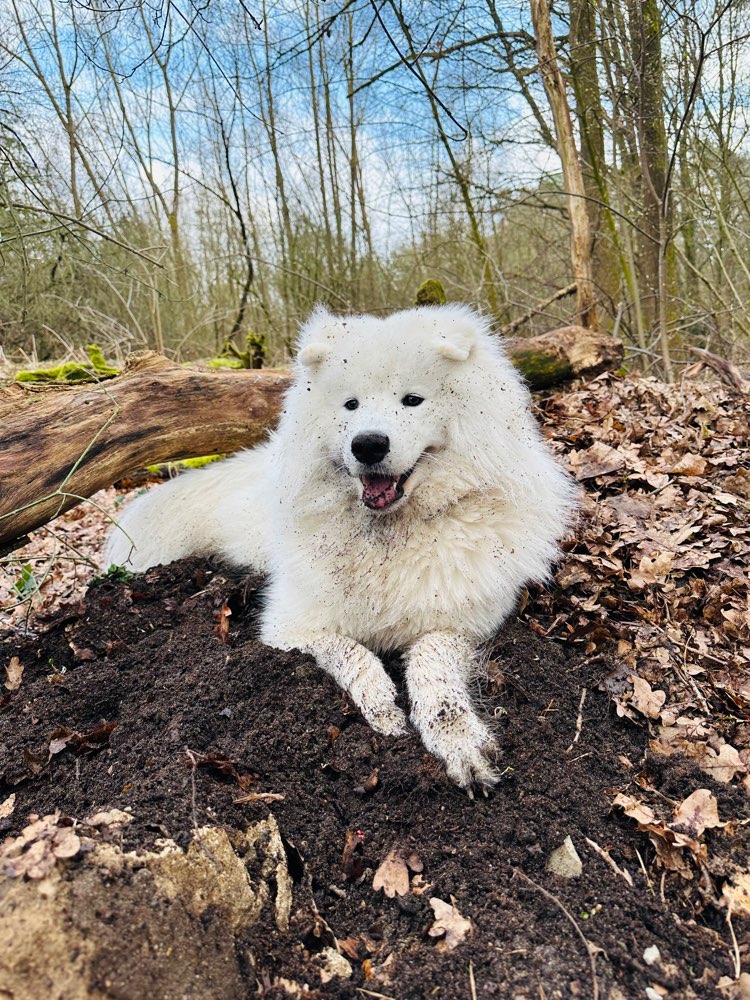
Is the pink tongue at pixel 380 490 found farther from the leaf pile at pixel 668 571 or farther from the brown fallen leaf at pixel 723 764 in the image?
the brown fallen leaf at pixel 723 764

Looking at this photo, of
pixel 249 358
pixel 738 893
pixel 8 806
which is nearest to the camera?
A: pixel 738 893

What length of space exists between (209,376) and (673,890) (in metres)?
3.99

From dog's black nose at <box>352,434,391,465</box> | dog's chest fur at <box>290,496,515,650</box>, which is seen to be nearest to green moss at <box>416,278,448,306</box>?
dog's chest fur at <box>290,496,515,650</box>

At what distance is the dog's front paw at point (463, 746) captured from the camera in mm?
2428

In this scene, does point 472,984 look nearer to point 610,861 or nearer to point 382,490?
point 610,861

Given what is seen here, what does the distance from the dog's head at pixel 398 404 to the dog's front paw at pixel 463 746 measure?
0.94 m

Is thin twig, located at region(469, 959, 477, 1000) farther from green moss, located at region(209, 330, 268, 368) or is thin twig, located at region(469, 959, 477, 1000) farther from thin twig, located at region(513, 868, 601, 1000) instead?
green moss, located at region(209, 330, 268, 368)

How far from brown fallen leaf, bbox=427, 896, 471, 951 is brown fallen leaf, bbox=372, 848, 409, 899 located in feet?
0.37

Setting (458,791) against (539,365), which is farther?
(539,365)

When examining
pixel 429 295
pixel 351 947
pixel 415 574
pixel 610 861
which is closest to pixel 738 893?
pixel 610 861

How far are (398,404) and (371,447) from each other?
30 centimetres

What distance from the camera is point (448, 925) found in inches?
77.4

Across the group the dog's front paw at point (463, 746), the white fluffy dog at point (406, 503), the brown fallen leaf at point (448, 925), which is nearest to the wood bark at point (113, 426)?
the white fluffy dog at point (406, 503)

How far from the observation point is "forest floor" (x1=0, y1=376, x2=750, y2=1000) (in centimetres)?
185
